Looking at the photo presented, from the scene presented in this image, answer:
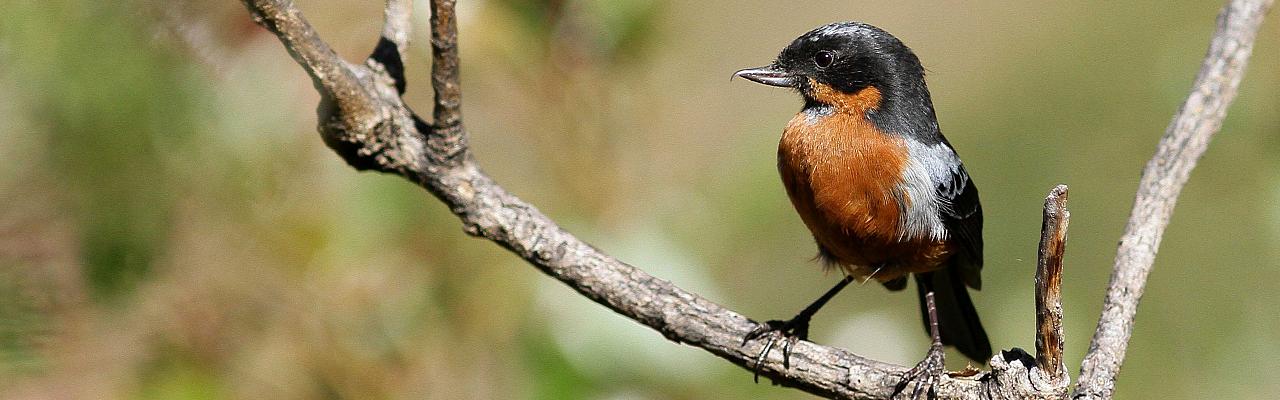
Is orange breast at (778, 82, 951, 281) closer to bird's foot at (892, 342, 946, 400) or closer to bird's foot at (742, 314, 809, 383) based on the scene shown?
bird's foot at (742, 314, 809, 383)

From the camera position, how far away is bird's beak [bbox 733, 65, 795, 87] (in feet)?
12.7

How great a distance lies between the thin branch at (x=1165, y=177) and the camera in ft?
9.86

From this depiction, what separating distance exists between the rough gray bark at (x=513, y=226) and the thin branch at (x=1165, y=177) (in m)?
0.13

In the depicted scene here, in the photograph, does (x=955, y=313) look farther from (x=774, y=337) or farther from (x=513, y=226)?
(x=513, y=226)

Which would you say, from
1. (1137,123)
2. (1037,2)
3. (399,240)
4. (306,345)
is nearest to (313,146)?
(399,240)

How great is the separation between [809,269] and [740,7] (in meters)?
2.52

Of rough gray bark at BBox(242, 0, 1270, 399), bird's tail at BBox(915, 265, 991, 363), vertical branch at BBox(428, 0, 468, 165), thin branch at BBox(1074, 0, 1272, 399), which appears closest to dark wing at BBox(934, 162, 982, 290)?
bird's tail at BBox(915, 265, 991, 363)

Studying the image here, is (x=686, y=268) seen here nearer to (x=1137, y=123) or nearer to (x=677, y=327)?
(x=677, y=327)

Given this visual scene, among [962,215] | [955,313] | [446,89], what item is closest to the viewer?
[446,89]

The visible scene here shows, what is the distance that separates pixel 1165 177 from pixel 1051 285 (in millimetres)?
1277

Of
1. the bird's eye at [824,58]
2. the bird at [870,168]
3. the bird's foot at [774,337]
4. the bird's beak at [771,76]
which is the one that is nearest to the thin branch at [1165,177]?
the bird at [870,168]

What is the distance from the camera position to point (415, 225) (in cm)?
297

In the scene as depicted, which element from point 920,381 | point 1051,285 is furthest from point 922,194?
point 1051,285

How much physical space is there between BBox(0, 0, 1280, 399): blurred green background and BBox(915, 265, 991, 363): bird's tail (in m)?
0.09
